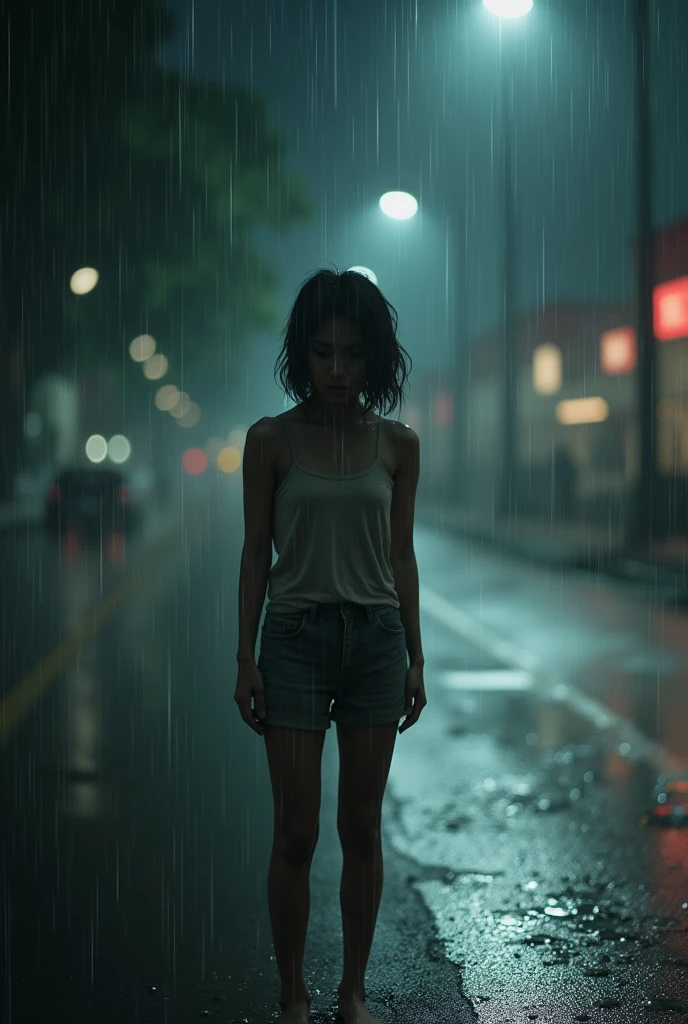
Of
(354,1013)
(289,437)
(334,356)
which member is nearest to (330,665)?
(289,437)

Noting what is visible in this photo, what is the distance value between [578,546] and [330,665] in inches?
800

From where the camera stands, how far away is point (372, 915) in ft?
12.4

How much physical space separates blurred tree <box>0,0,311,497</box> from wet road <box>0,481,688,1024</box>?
14011 mm

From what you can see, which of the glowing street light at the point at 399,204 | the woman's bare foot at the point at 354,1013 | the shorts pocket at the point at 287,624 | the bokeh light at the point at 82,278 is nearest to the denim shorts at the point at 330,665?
the shorts pocket at the point at 287,624

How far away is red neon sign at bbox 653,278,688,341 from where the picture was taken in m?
28.3

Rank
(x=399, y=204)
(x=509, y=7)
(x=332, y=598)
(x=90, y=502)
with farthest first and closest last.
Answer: (x=90, y=502) < (x=399, y=204) < (x=509, y=7) < (x=332, y=598)

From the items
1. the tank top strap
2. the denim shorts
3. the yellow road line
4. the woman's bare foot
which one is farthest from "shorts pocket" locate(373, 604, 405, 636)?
the yellow road line

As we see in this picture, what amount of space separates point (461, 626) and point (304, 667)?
33.5 ft

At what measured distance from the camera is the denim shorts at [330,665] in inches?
140

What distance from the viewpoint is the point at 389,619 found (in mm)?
3645

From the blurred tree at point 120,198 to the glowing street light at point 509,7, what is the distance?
24.0 ft

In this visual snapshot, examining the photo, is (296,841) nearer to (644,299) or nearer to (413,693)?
(413,693)

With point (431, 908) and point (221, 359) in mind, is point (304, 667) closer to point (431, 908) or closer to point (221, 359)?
point (431, 908)

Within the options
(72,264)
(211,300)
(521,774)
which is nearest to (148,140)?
(72,264)
